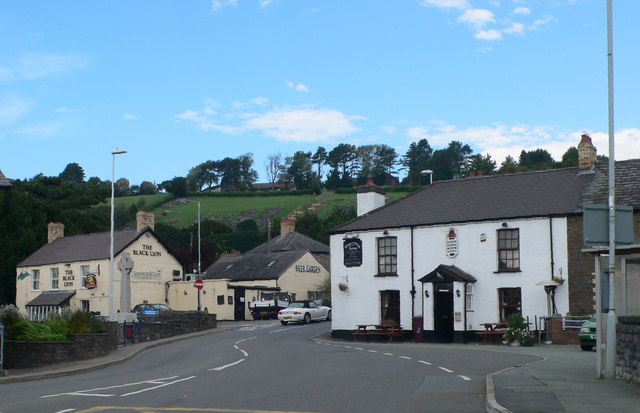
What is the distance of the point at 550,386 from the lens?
15453 millimetres

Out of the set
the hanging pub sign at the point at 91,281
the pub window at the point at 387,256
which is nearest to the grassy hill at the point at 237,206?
the hanging pub sign at the point at 91,281

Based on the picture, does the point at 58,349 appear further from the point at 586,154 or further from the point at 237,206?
the point at 237,206

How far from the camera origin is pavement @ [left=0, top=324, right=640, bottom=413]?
12594 mm

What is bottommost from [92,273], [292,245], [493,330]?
[493,330]

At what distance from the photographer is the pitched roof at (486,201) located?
36.1 m

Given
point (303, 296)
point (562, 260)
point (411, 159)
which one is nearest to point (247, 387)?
point (562, 260)

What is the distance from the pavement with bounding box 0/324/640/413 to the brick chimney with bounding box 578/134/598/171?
14027 millimetres

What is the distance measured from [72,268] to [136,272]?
4587 millimetres

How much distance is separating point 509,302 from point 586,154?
25.9ft

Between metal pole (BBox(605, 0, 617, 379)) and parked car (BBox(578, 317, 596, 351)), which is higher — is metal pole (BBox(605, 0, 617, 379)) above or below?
above

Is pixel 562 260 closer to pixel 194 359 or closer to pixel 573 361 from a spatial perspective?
pixel 573 361

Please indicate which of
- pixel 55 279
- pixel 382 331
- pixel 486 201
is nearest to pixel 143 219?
pixel 55 279

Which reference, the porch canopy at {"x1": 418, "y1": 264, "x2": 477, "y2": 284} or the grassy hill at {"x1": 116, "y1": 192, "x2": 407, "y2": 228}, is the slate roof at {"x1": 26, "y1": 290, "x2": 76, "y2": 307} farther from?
the grassy hill at {"x1": 116, "y1": 192, "x2": 407, "y2": 228}

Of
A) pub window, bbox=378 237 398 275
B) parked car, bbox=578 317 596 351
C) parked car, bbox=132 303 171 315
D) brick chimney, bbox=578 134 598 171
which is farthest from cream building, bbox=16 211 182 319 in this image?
parked car, bbox=578 317 596 351
